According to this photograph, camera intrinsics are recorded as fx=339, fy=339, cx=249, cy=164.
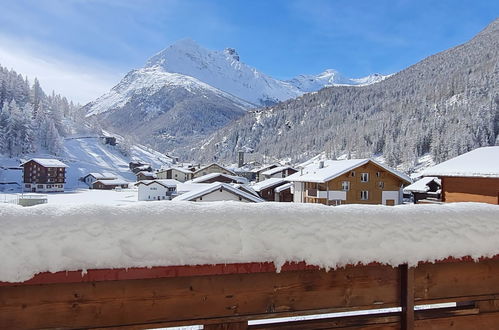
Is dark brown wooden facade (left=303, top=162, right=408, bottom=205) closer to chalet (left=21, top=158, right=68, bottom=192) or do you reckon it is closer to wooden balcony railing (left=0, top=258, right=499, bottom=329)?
wooden balcony railing (left=0, top=258, right=499, bottom=329)

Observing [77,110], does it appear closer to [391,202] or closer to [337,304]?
[391,202]

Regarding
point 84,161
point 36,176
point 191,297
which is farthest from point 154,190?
point 84,161

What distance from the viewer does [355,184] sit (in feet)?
99.7

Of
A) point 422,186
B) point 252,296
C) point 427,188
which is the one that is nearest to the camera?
point 252,296

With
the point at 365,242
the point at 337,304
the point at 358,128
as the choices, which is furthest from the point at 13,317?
the point at 358,128

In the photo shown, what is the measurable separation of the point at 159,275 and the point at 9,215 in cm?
69

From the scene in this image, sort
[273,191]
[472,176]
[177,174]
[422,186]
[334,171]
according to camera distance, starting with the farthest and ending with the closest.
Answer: [177,174], [273,191], [422,186], [334,171], [472,176]

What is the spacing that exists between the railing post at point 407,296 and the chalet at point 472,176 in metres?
13.6

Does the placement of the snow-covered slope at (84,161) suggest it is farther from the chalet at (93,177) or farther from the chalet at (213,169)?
the chalet at (213,169)

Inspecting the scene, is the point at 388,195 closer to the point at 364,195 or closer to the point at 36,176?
the point at 364,195

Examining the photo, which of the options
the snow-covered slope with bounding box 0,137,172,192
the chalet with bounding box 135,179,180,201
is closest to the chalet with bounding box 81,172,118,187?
the snow-covered slope with bounding box 0,137,172,192

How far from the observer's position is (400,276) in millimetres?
1923

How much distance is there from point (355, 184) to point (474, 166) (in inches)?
648

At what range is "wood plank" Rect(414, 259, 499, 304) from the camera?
1.94 metres
